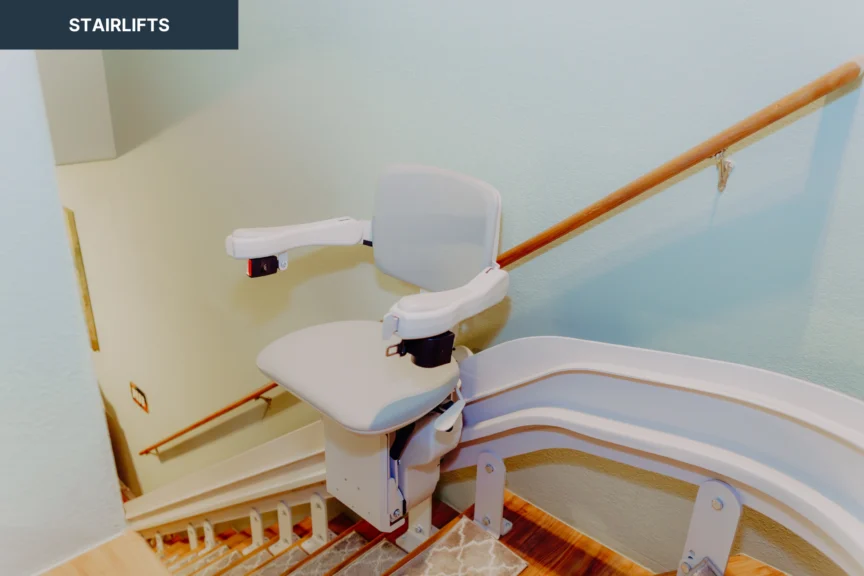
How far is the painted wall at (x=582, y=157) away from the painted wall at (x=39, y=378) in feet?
3.82

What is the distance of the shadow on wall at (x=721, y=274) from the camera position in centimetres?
133

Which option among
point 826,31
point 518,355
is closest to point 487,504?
point 518,355

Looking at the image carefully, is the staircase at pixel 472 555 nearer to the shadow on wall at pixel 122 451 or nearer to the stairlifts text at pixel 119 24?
the stairlifts text at pixel 119 24

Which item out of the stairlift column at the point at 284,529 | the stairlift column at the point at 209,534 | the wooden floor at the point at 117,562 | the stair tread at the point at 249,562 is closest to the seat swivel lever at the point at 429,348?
the wooden floor at the point at 117,562

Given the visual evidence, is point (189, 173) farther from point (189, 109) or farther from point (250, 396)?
point (250, 396)

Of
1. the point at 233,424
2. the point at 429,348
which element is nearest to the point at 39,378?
the point at 429,348

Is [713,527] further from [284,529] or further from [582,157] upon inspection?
[284,529]

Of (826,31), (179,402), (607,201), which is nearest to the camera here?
(826,31)

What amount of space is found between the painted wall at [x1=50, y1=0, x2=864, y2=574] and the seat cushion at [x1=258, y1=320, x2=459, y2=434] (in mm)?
454

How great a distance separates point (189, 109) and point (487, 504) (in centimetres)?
239

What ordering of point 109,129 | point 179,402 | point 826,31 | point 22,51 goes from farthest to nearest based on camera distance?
point 179,402 → point 109,129 → point 826,31 → point 22,51

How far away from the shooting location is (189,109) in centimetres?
304

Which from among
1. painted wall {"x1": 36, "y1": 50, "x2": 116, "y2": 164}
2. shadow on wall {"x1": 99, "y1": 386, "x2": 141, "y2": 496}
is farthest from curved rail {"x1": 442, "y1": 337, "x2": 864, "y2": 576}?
shadow on wall {"x1": 99, "y1": 386, "x2": 141, "y2": 496}

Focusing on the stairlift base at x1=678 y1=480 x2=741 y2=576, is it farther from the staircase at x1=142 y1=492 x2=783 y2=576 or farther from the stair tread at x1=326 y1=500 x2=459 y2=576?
the stair tread at x1=326 y1=500 x2=459 y2=576
